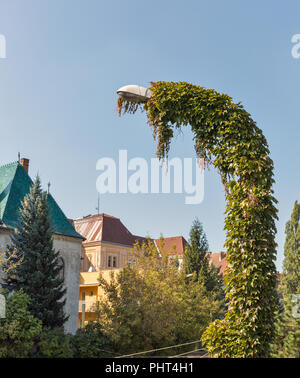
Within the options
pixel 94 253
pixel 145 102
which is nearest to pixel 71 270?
pixel 145 102

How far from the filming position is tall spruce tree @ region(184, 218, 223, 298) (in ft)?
130

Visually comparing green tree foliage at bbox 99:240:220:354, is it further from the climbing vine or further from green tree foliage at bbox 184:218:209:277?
the climbing vine

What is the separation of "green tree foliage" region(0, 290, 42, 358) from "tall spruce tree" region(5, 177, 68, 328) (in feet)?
3.40

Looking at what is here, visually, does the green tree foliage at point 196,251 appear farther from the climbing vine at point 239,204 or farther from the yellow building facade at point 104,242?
the climbing vine at point 239,204

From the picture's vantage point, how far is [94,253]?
64.8 m

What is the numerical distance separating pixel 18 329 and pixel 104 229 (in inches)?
1706

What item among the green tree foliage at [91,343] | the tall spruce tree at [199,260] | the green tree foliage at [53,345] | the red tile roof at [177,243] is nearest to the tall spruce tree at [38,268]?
the green tree foliage at [53,345]

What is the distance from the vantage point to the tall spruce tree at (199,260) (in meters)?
39.7

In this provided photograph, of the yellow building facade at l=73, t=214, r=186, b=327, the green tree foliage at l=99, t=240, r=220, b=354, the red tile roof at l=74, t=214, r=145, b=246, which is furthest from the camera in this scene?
the red tile roof at l=74, t=214, r=145, b=246

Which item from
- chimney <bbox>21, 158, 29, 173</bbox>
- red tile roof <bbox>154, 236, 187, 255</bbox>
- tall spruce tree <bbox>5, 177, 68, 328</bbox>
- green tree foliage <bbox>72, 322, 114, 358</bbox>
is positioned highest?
chimney <bbox>21, 158, 29, 173</bbox>

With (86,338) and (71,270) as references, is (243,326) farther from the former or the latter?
(71,270)

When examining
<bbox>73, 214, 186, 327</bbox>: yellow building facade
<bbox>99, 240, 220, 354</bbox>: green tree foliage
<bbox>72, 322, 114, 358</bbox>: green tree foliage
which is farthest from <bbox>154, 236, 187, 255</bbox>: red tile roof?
<bbox>72, 322, 114, 358</bbox>: green tree foliage

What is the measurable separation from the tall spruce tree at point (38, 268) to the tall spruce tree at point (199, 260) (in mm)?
15650

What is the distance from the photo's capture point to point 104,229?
65.9 m
